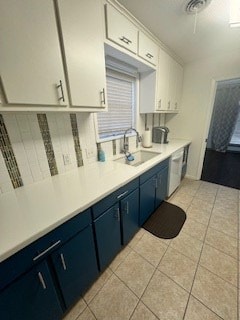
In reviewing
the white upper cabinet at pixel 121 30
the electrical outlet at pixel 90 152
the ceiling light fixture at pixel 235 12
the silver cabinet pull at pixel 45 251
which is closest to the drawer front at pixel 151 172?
the electrical outlet at pixel 90 152

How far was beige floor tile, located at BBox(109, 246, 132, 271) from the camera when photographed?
142 centimetres

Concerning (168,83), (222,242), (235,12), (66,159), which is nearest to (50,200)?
(66,159)

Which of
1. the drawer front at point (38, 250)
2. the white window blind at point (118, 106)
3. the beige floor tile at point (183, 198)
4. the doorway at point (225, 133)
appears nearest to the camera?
the drawer front at point (38, 250)

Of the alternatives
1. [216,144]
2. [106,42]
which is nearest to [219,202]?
[106,42]

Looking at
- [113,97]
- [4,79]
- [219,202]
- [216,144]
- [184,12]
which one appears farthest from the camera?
[216,144]

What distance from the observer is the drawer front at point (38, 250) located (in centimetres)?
65

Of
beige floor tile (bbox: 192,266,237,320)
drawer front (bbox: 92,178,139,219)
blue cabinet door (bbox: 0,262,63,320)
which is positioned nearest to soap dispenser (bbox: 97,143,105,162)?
drawer front (bbox: 92,178,139,219)

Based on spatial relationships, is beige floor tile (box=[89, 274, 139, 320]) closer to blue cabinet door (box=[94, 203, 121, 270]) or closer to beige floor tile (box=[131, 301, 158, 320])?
beige floor tile (box=[131, 301, 158, 320])

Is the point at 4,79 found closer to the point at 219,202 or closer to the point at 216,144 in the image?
the point at 219,202

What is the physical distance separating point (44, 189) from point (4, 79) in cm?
77

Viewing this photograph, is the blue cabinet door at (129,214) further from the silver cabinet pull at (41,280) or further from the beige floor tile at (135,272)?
the silver cabinet pull at (41,280)

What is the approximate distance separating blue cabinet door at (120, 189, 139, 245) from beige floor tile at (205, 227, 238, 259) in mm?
905

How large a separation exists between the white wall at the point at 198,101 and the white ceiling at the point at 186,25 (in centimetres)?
23

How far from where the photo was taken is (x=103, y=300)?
1157 mm
